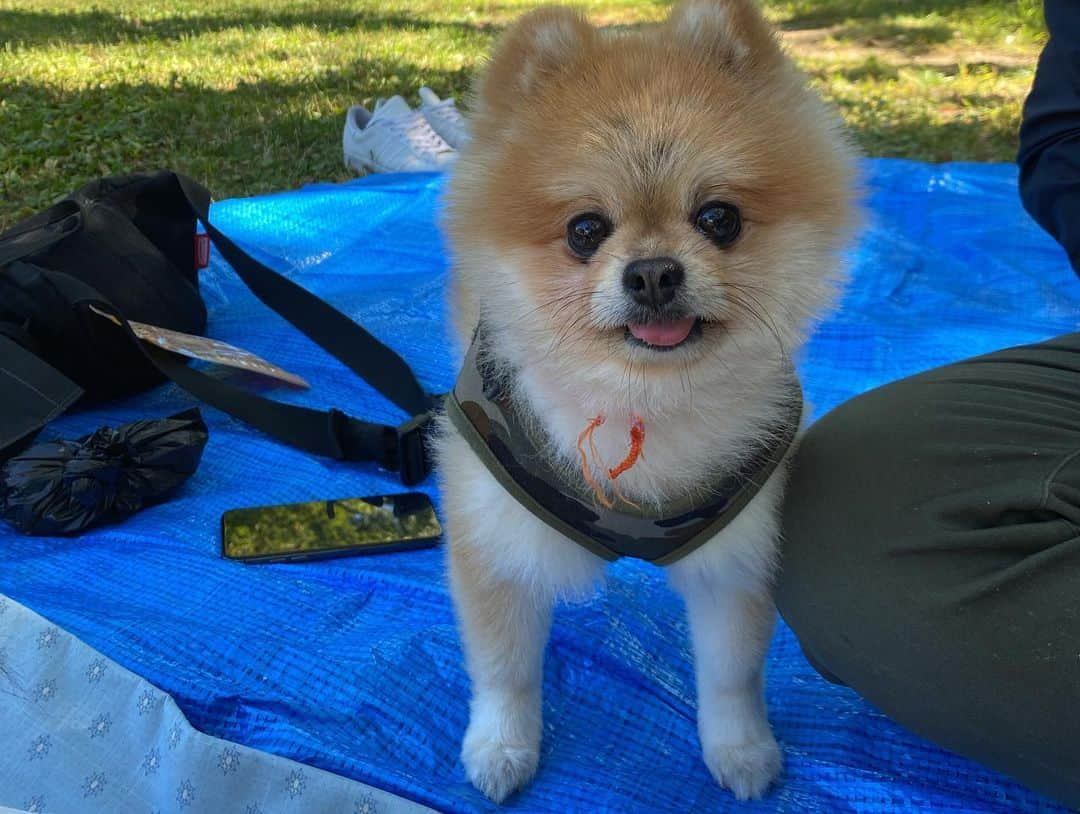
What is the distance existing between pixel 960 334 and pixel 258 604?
2.24 meters

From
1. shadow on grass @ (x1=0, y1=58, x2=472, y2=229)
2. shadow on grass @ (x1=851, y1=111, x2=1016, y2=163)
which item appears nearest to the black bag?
shadow on grass @ (x1=0, y1=58, x2=472, y2=229)

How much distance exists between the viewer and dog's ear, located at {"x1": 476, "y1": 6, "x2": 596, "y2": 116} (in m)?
1.30

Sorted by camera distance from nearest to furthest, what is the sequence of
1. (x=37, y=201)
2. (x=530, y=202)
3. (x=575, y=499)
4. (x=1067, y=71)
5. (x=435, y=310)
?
1. (x=530, y=202)
2. (x=575, y=499)
3. (x=1067, y=71)
4. (x=435, y=310)
5. (x=37, y=201)

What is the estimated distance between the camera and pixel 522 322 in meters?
1.26

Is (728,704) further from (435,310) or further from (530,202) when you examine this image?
(435,310)

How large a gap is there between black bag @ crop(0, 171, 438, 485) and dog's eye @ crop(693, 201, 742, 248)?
3.78 ft

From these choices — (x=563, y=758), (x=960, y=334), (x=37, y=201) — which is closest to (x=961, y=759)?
(x=563, y=758)

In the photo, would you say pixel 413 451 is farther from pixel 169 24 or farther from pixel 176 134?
pixel 169 24

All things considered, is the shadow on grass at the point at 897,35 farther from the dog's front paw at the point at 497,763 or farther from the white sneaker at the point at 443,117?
the dog's front paw at the point at 497,763

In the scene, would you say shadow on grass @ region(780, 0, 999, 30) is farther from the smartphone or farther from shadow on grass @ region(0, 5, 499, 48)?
the smartphone

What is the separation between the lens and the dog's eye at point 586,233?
118 centimetres

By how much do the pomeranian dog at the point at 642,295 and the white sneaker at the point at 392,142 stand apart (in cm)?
268

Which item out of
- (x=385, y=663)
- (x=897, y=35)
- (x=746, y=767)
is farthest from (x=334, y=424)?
(x=897, y=35)

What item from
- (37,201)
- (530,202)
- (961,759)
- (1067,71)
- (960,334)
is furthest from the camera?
(37,201)
